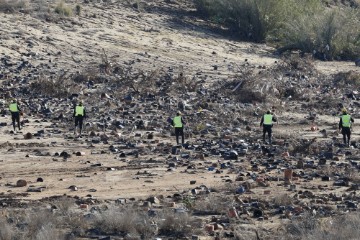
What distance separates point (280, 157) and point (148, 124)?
5599 mm

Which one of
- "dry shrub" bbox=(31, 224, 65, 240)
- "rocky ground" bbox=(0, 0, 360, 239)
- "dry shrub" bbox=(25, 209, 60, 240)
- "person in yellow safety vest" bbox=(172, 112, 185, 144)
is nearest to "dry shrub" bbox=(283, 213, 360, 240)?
"rocky ground" bbox=(0, 0, 360, 239)

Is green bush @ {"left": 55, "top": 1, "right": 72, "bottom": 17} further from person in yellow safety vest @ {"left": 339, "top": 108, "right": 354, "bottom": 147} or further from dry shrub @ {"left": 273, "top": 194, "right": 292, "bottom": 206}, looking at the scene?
dry shrub @ {"left": 273, "top": 194, "right": 292, "bottom": 206}

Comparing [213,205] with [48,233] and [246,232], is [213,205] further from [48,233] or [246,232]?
[48,233]

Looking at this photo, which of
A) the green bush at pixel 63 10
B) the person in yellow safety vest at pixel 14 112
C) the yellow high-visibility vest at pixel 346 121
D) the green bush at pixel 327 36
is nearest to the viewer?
the yellow high-visibility vest at pixel 346 121

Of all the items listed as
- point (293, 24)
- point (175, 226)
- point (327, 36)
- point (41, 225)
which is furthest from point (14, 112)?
point (293, 24)

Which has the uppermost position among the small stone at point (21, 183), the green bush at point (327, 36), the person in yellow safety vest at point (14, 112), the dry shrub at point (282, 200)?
the green bush at point (327, 36)

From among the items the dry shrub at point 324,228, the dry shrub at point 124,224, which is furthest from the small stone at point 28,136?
the dry shrub at point 324,228

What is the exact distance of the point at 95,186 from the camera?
20812 millimetres

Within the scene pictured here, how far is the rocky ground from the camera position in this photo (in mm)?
18719

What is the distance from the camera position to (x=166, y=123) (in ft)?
96.9

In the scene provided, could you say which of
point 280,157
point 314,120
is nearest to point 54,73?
point 314,120

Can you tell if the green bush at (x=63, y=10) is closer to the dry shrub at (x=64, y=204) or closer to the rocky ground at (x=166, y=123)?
the rocky ground at (x=166, y=123)

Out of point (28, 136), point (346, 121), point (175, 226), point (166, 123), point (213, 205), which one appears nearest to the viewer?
point (175, 226)

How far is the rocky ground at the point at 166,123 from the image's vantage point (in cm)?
1872
